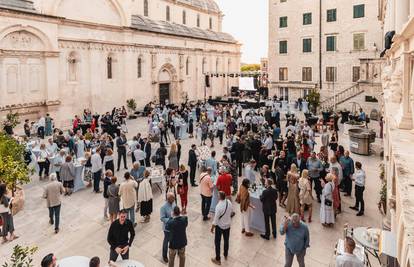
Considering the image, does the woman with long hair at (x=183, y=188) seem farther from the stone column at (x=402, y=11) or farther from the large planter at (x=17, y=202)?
the stone column at (x=402, y=11)

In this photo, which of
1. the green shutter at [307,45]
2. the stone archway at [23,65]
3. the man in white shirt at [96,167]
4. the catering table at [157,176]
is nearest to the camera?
the man in white shirt at [96,167]

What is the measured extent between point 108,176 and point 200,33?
121 feet

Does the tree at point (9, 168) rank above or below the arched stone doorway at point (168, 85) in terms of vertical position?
below

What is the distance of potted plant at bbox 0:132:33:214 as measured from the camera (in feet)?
29.0

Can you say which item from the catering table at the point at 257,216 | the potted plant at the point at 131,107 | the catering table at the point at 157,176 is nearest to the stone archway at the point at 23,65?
the potted plant at the point at 131,107

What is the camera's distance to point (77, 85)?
87.8 feet

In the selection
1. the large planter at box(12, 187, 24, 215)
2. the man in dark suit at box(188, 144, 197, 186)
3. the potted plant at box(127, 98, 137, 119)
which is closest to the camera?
the large planter at box(12, 187, 24, 215)

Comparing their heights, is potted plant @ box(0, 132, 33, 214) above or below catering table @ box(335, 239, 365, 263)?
above

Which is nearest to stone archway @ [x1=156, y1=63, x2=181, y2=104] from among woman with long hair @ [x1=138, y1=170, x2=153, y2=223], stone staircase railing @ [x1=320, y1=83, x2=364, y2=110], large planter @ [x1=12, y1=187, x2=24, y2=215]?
stone staircase railing @ [x1=320, y1=83, x2=364, y2=110]

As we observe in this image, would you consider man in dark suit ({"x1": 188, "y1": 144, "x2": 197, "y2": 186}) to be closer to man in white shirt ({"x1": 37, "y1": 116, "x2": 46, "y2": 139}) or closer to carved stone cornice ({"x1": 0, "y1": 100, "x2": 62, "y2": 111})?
man in white shirt ({"x1": 37, "y1": 116, "x2": 46, "y2": 139})

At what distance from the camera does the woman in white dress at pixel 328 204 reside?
9.46m

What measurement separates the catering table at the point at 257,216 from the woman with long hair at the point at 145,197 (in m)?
3.21

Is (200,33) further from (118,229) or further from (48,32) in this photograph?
(118,229)

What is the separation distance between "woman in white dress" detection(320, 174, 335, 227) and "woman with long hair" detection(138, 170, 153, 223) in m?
5.30
